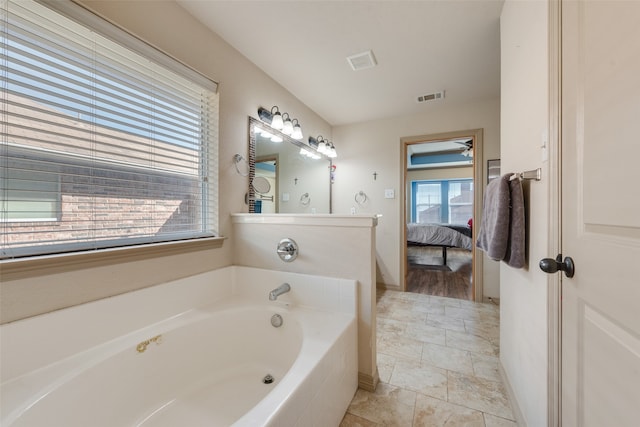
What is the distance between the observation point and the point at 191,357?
1334 mm

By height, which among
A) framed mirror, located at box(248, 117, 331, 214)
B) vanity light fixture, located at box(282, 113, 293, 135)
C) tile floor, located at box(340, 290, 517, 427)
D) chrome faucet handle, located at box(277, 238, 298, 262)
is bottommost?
tile floor, located at box(340, 290, 517, 427)

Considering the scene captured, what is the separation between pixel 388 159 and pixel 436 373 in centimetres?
246

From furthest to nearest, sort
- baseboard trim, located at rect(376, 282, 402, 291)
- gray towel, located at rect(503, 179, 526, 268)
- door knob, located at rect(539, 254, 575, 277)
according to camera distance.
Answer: baseboard trim, located at rect(376, 282, 402, 291) < gray towel, located at rect(503, 179, 526, 268) < door knob, located at rect(539, 254, 575, 277)

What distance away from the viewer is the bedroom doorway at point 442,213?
116 inches

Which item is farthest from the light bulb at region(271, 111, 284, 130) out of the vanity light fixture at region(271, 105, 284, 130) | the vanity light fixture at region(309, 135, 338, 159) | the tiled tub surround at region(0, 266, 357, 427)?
the tiled tub surround at region(0, 266, 357, 427)

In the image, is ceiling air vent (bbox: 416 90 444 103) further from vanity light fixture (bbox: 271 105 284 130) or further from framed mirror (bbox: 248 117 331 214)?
vanity light fixture (bbox: 271 105 284 130)

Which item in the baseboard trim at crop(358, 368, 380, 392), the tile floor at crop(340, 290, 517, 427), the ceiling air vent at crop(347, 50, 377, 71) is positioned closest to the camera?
the tile floor at crop(340, 290, 517, 427)

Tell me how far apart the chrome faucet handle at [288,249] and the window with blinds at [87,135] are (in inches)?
22.8

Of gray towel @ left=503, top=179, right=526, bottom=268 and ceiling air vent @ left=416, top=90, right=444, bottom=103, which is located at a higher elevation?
ceiling air vent @ left=416, top=90, right=444, bottom=103

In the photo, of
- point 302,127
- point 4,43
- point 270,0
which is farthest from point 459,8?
point 4,43

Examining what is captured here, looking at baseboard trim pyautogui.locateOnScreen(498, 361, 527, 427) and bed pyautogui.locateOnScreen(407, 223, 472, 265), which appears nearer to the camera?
baseboard trim pyautogui.locateOnScreen(498, 361, 527, 427)

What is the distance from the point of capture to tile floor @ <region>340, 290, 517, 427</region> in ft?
4.19

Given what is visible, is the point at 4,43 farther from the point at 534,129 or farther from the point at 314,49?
the point at 534,129
